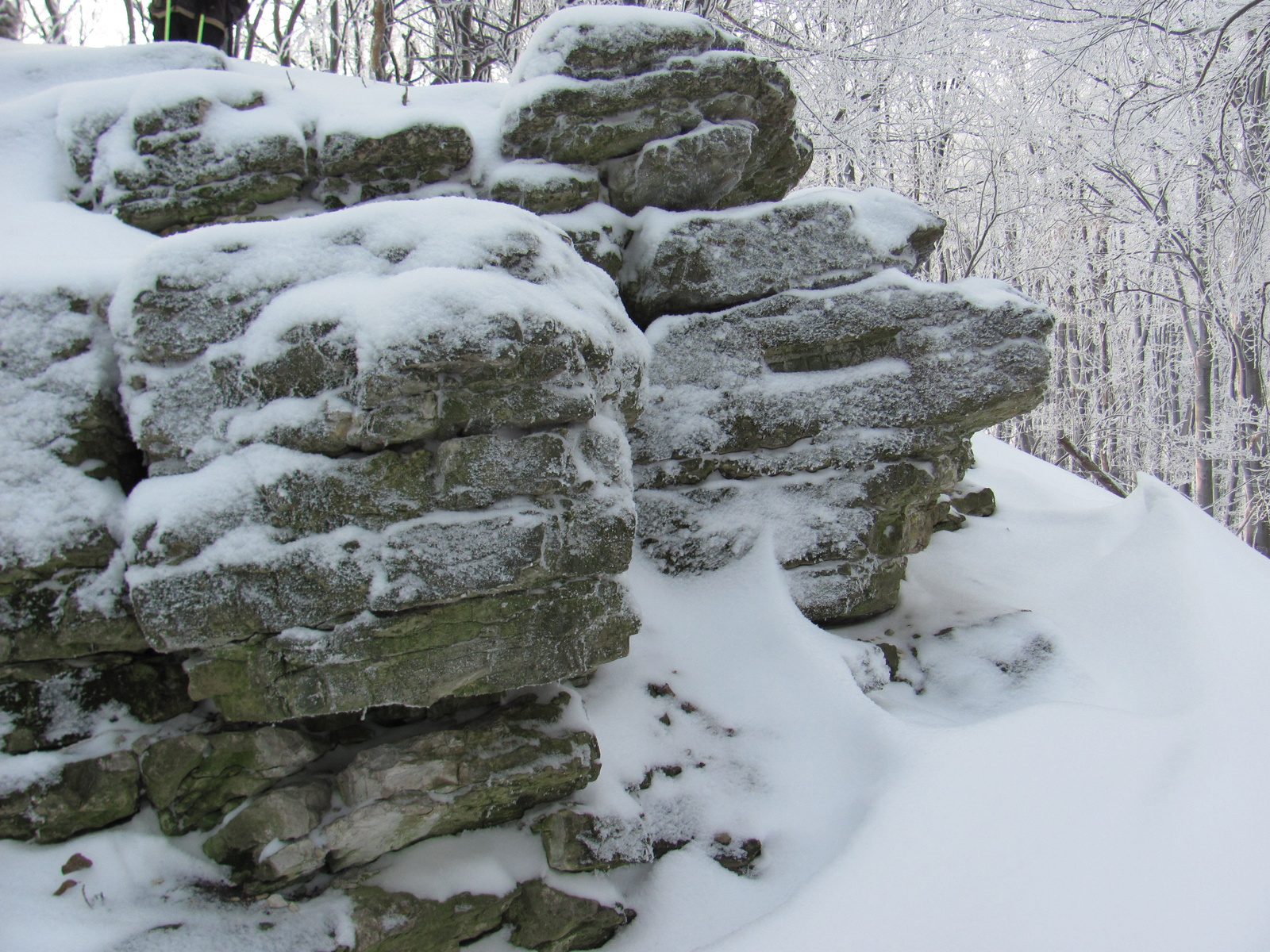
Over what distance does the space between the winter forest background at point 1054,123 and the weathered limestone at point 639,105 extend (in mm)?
1904

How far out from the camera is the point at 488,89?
407 cm

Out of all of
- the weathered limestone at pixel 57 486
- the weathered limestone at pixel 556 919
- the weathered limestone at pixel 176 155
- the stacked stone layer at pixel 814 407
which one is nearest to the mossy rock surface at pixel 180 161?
the weathered limestone at pixel 176 155

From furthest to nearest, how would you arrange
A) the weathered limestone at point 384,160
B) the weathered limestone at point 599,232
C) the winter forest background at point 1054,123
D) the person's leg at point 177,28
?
the winter forest background at point 1054,123
the person's leg at point 177,28
the weathered limestone at point 599,232
the weathered limestone at point 384,160

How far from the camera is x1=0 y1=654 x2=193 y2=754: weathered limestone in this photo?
82.6 inches

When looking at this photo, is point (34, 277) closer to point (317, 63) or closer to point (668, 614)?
point (668, 614)

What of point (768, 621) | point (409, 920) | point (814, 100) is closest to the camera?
point (409, 920)

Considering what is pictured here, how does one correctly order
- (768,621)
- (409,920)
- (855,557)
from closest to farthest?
(409,920) < (768,621) < (855,557)

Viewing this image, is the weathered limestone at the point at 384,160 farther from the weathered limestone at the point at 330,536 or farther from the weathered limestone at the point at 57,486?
the weathered limestone at the point at 330,536

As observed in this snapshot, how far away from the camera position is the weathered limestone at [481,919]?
204 cm

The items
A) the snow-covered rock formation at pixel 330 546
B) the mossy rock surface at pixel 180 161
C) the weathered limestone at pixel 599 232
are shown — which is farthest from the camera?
the weathered limestone at pixel 599 232

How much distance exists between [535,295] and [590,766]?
5.11 ft

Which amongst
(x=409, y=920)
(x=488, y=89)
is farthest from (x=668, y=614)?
(x=488, y=89)

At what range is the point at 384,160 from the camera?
3385mm

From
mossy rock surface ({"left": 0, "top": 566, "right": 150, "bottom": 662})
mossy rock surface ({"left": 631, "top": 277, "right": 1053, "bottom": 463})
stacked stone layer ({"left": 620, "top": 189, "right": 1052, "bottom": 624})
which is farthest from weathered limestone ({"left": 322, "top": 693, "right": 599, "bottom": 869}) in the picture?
mossy rock surface ({"left": 631, "top": 277, "right": 1053, "bottom": 463})
